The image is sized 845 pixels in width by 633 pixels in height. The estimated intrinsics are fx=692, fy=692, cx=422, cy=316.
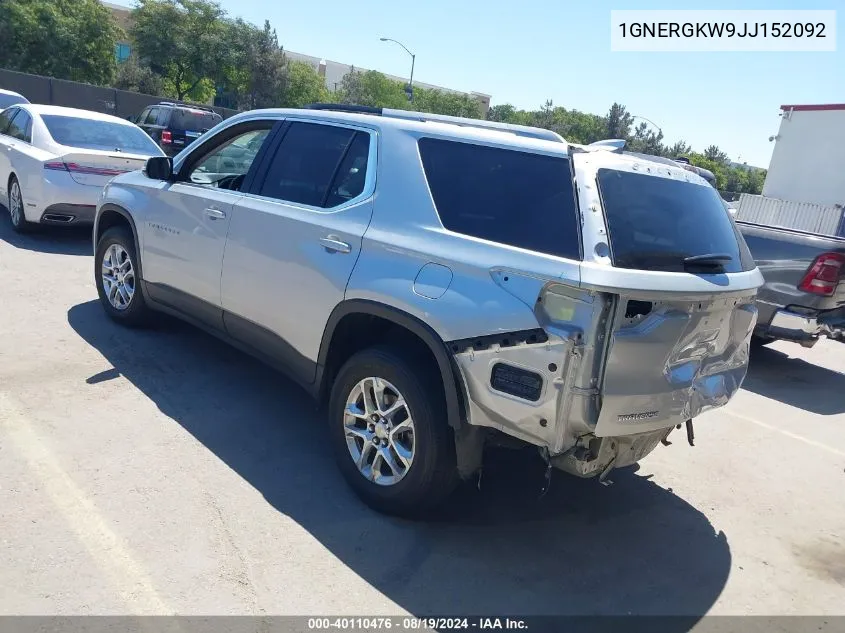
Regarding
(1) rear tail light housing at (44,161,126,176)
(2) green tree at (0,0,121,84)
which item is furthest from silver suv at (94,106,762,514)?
(2) green tree at (0,0,121,84)

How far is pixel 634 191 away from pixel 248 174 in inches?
102

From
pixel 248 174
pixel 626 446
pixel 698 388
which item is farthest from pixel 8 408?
pixel 698 388

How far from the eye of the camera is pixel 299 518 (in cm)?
354

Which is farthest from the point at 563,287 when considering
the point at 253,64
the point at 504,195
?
the point at 253,64

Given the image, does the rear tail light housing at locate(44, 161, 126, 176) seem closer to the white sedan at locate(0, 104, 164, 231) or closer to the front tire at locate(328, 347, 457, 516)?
the white sedan at locate(0, 104, 164, 231)

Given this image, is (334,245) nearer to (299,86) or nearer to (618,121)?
(299,86)

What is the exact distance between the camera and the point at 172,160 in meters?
5.29

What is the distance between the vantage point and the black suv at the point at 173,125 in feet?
62.3

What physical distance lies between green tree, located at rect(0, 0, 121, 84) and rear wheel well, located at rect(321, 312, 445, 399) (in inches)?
1572

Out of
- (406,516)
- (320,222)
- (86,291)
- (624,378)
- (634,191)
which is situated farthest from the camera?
(86,291)

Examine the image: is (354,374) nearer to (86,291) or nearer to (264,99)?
(86,291)

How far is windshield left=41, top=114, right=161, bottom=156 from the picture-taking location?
8.70 m

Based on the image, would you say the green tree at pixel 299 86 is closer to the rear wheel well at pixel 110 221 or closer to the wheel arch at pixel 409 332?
the rear wheel well at pixel 110 221

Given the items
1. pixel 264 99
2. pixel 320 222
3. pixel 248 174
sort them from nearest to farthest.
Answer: pixel 320 222 < pixel 248 174 < pixel 264 99
